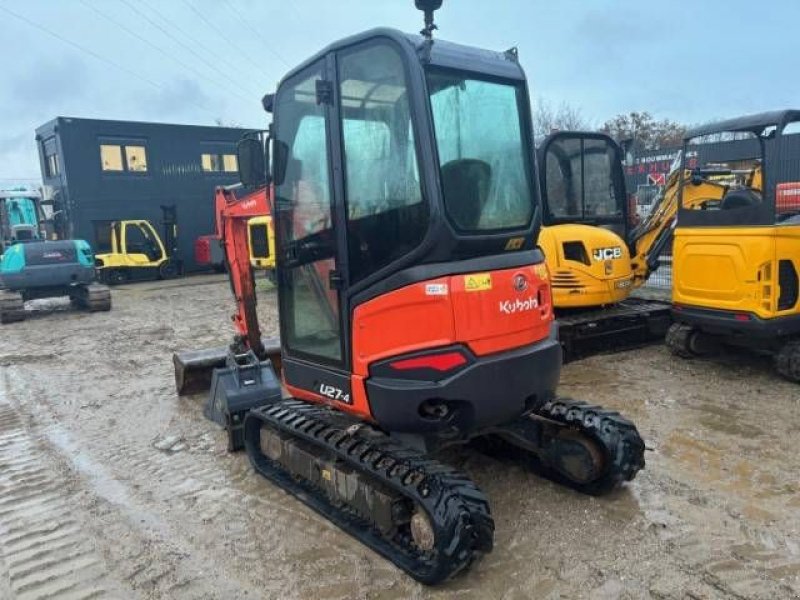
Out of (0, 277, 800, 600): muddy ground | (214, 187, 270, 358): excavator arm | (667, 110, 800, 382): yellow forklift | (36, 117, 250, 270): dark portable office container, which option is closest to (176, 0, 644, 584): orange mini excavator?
(0, 277, 800, 600): muddy ground

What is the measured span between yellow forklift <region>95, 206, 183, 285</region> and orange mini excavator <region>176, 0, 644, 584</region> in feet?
50.7

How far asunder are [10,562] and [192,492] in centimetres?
103

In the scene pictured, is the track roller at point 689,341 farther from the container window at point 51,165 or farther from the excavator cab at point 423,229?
the container window at point 51,165

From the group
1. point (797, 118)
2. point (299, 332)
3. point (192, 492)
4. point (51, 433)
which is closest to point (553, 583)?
point (299, 332)

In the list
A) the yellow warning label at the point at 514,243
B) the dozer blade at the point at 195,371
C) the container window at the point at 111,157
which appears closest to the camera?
the yellow warning label at the point at 514,243

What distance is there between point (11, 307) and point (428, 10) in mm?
10895

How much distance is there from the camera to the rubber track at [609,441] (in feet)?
11.6

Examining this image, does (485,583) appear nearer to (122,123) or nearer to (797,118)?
(797,118)

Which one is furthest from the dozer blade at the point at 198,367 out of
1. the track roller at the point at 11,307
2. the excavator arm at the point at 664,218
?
the track roller at the point at 11,307

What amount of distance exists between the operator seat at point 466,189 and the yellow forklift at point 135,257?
16.5 meters

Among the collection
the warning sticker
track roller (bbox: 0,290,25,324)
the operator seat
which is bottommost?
track roller (bbox: 0,290,25,324)

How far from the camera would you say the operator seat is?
3018 millimetres

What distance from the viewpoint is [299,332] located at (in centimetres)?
392

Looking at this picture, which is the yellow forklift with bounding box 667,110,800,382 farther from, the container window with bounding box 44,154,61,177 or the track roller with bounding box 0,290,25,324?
the container window with bounding box 44,154,61,177
